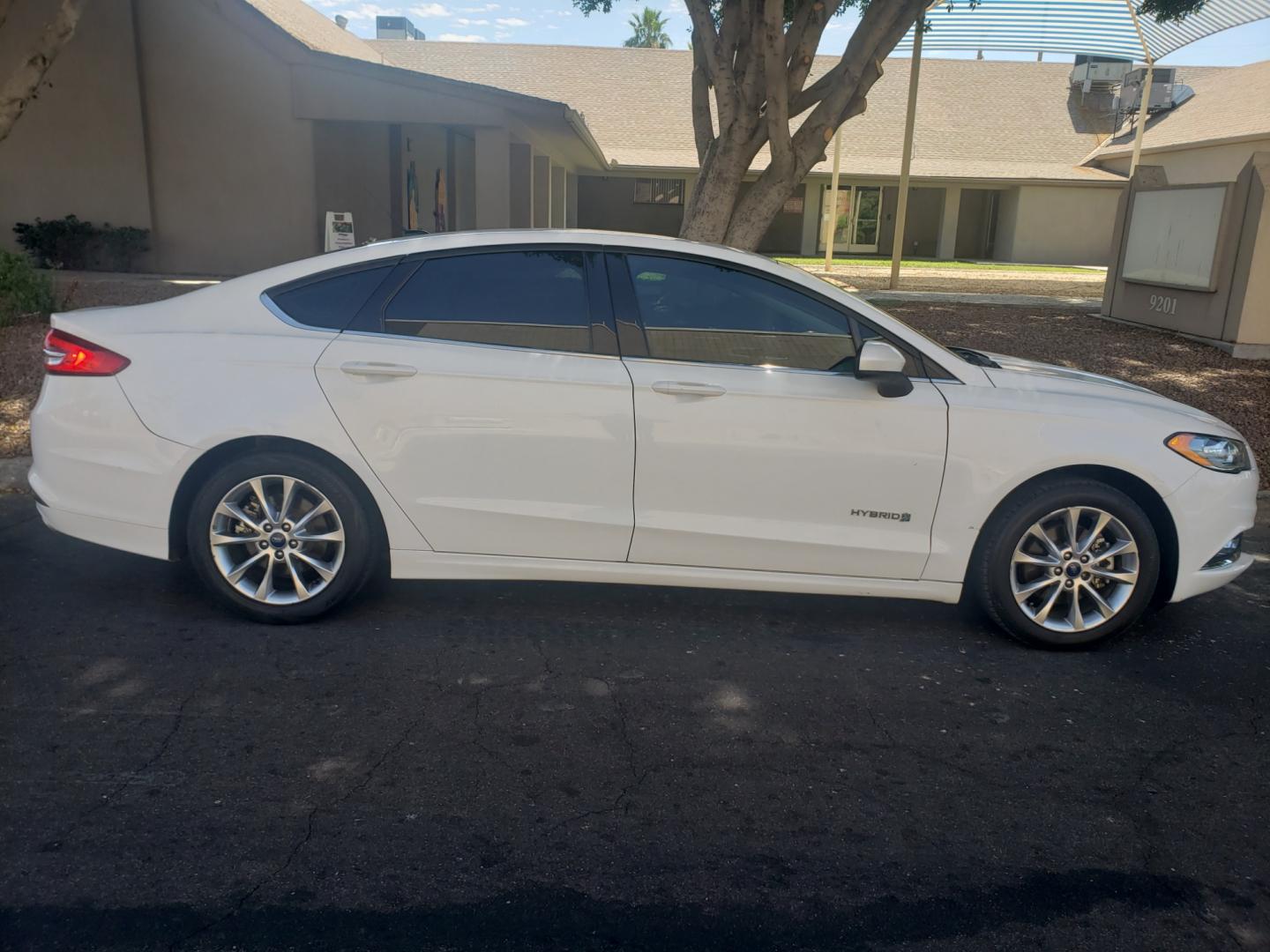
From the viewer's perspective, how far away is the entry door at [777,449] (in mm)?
4559

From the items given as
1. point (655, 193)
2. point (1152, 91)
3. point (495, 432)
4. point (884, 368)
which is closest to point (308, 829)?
point (495, 432)

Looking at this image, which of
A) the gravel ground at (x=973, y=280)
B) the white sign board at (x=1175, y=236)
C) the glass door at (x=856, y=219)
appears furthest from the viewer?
the glass door at (x=856, y=219)

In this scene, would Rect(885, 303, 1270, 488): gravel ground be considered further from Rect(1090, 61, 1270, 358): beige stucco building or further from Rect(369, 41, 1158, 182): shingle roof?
Rect(369, 41, 1158, 182): shingle roof

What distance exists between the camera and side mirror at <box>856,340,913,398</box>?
4441 mm

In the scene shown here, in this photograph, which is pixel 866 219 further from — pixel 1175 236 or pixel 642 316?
pixel 642 316

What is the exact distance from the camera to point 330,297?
4.76m

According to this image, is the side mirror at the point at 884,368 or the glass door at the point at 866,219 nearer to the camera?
the side mirror at the point at 884,368

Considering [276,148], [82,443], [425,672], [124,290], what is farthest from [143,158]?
[425,672]

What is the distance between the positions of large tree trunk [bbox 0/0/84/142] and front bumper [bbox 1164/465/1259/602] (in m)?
10.7

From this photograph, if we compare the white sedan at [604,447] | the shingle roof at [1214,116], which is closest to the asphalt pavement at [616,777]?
the white sedan at [604,447]

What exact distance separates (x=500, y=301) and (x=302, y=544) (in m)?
1.38

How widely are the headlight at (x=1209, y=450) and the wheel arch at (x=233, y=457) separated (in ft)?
11.6

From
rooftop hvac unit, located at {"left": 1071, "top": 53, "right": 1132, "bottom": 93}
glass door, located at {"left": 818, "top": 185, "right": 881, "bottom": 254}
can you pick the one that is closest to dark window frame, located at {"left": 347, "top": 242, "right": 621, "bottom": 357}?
glass door, located at {"left": 818, "top": 185, "right": 881, "bottom": 254}

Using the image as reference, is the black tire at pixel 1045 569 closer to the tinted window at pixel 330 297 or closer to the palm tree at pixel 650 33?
the tinted window at pixel 330 297
